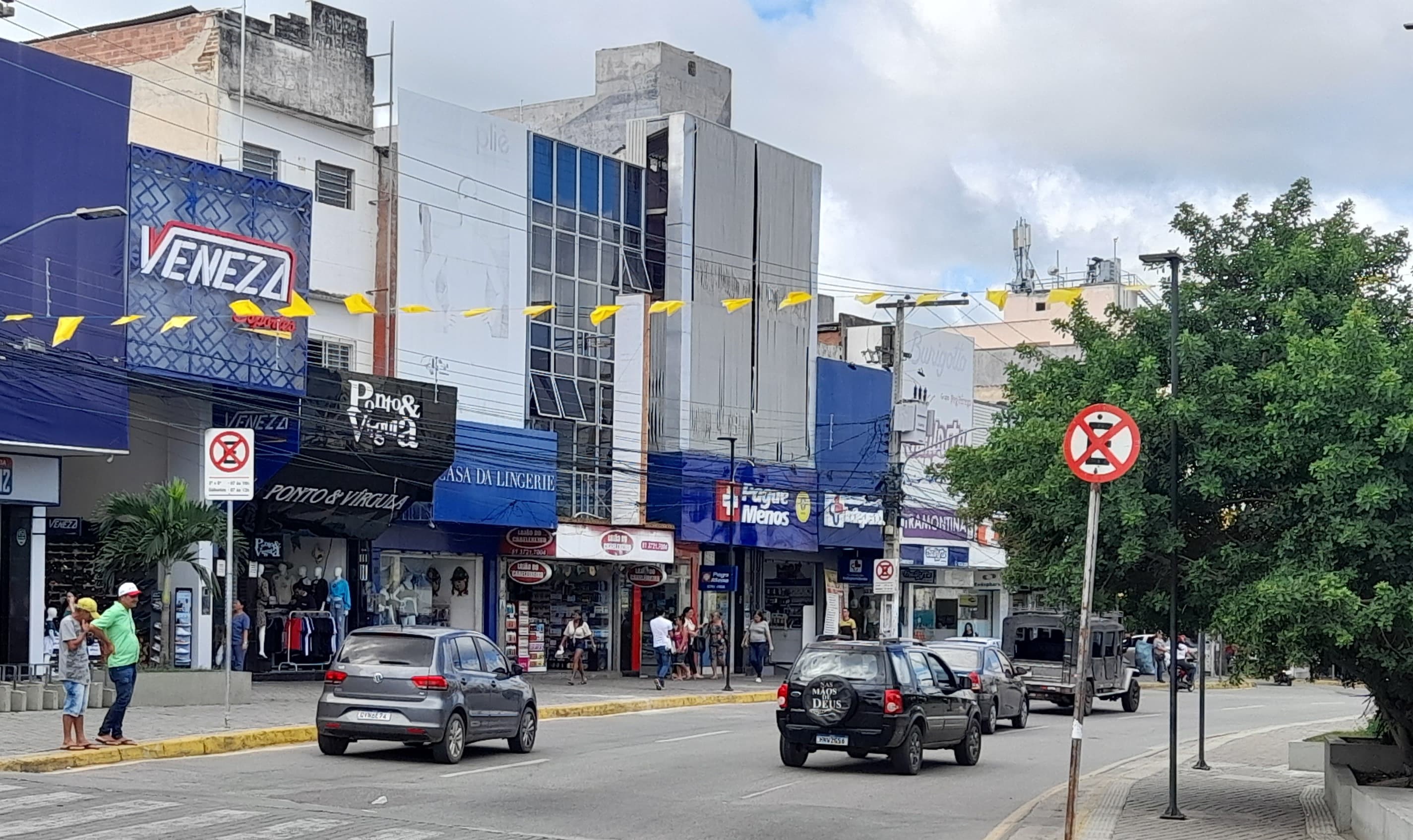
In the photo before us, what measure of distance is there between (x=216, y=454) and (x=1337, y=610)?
13283 mm

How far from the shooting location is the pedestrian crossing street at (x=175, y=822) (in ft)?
43.3

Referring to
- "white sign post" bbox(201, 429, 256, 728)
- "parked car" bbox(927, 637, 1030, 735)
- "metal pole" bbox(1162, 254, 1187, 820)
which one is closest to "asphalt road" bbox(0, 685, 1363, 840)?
"metal pole" bbox(1162, 254, 1187, 820)

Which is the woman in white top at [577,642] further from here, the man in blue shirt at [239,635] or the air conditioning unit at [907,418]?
the man in blue shirt at [239,635]

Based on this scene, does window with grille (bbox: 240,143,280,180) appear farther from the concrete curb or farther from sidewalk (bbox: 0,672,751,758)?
the concrete curb

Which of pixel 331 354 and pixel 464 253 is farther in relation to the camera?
pixel 464 253

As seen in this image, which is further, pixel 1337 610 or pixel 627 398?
pixel 627 398

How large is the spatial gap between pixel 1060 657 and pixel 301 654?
638 inches

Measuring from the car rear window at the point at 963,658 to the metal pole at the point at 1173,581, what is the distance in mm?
11951

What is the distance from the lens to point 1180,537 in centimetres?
1638

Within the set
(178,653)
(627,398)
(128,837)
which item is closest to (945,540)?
(627,398)

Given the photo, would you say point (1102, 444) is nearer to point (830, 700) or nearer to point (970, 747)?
point (830, 700)

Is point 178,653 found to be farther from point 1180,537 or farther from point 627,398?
point 1180,537

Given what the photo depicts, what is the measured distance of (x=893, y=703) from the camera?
2030cm


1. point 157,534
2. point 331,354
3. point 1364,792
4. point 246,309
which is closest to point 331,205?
point 331,354
